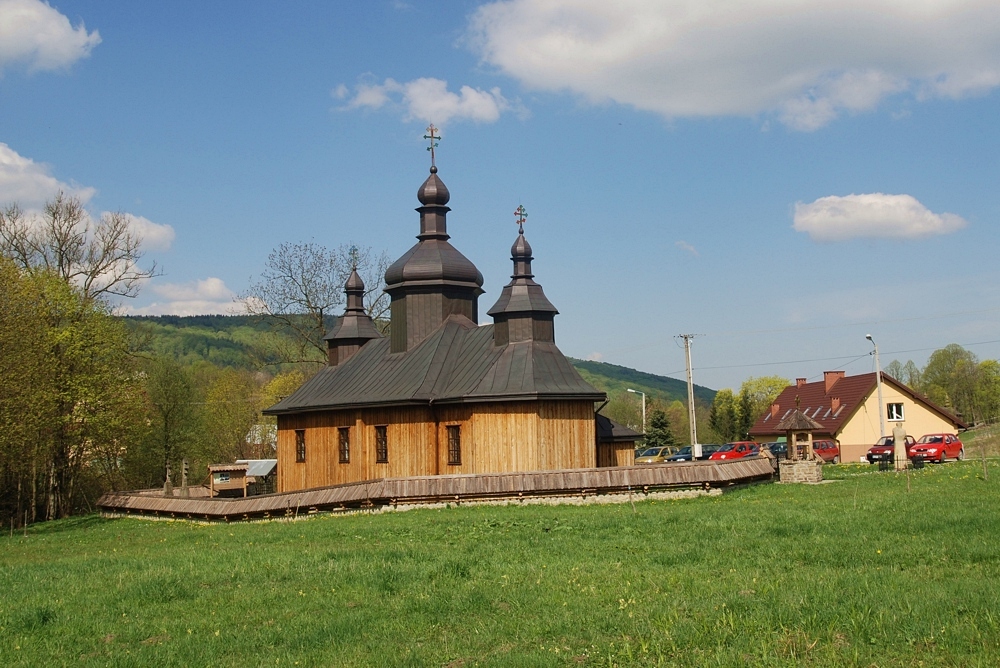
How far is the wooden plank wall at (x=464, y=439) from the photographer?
27875 mm

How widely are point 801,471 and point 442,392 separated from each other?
35.9 feet

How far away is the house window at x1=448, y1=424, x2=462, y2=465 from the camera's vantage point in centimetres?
2908

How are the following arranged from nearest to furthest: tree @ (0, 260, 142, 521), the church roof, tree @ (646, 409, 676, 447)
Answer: the church roof → tree @ (0, 260, 142, 521) → tree @ (646, 409, 676, 447)

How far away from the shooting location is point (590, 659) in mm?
8602

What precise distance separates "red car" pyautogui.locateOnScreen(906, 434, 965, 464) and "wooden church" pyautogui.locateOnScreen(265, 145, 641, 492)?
11177mm

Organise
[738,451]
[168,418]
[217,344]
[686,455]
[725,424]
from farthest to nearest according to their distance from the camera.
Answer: [217,344] → [725,424] → [168,418] → [686,455] → [738,451]

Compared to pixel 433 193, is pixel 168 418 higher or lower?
lower

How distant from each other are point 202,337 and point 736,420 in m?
113

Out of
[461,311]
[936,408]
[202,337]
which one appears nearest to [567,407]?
[461,311]

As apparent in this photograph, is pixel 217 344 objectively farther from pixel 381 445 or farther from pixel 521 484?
pixel 521 484

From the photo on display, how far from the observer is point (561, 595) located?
37.1 feet

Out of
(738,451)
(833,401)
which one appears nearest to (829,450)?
(833,401)

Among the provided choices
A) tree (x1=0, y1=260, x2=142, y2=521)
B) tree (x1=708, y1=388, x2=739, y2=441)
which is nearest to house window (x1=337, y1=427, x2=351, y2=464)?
tree (x1=0, y1=260, x2=142, y2=521)

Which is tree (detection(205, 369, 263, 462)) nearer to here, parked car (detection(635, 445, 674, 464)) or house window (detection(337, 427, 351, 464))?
parked car (detection(635, 445, 674, 464))
